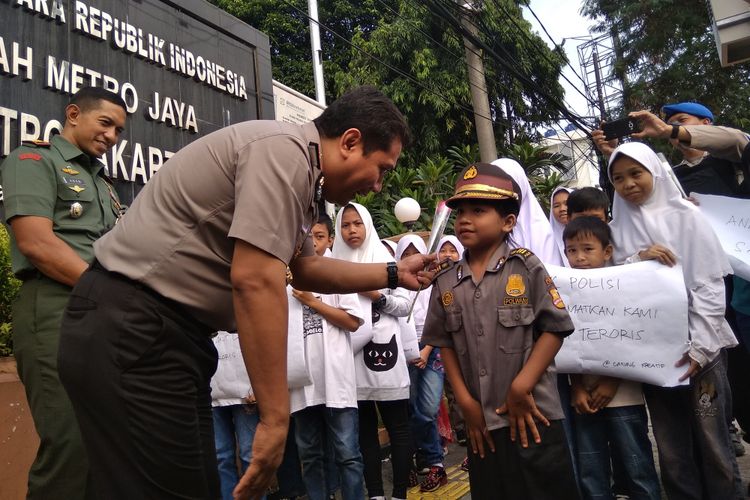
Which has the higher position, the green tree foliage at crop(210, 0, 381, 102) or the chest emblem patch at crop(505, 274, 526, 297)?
the green tree foliage at crop(210, 0, 381, 102)

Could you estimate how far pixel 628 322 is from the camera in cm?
307

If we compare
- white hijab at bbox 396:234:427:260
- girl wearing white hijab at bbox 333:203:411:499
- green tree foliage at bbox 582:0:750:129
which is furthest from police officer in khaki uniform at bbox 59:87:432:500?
green tree foliage at bbox 582:0:750:129

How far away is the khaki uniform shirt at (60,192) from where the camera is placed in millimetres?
2494

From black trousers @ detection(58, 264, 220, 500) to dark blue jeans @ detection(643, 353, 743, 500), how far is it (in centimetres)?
232

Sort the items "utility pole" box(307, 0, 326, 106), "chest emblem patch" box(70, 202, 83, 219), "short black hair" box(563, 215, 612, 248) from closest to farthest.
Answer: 1. "chest emblem patch" box(70, 202, 83, 219)
2. "short black hair" box(563, 215, 612, 248)
3. "utility pole" box(307, 0, 326, 106)

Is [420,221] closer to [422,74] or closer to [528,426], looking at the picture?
[422,74]

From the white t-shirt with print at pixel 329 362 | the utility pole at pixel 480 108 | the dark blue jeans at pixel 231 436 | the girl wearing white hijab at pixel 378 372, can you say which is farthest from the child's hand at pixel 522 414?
the utility pole at pixel 480 108

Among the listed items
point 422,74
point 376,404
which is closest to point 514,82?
point 422,74

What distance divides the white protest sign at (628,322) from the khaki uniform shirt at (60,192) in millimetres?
2239

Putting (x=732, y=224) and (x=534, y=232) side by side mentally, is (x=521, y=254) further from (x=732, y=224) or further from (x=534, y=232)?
(x=732, y=224)

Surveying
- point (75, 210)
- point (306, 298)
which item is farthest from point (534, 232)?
point (75, 210)

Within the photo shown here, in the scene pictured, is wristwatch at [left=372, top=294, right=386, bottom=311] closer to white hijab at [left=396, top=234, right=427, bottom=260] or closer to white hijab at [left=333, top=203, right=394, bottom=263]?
white hijab at [left=333, top=203, right=394, bottom=263]

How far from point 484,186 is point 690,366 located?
1322mm

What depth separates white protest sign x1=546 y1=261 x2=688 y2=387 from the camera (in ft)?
9.79
